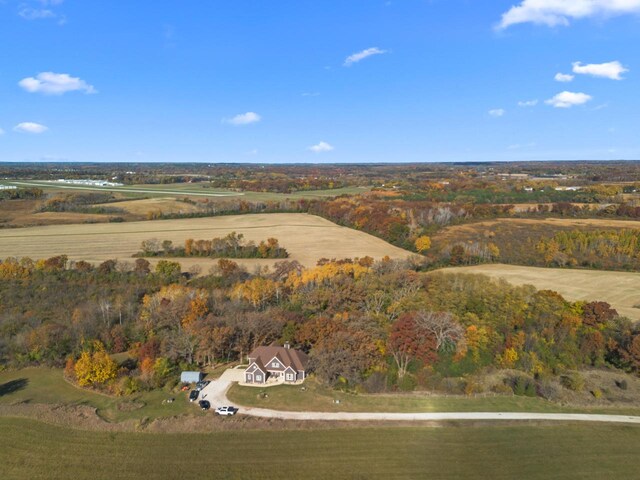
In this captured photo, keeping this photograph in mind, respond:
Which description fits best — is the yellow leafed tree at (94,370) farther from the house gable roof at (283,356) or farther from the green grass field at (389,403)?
the house gable roof at (283,356)

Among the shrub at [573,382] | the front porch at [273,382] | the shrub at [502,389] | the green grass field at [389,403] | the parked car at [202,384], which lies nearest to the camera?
the green grass field at [389,403]

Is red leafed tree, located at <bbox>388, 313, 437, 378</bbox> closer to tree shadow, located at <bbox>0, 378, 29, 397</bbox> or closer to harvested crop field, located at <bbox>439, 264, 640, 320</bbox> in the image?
harvested crop field, located at <bbox>439, 264, 640, 320</bbox>

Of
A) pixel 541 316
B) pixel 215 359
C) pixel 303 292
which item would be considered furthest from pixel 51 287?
pixel 541 316

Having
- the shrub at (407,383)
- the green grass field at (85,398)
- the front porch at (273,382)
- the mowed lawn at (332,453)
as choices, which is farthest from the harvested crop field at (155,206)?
the shrub at (407,383)

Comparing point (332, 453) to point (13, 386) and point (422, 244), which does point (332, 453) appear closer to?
point (13, 386)

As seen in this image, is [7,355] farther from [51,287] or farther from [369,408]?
[369,408]

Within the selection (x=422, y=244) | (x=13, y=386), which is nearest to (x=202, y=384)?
(x=13, y=386)
